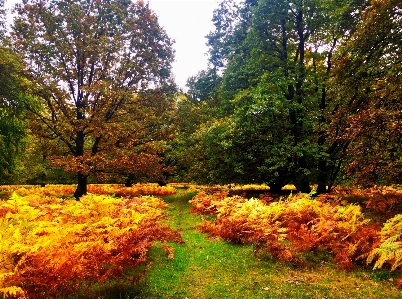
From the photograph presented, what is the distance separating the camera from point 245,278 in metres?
6.68

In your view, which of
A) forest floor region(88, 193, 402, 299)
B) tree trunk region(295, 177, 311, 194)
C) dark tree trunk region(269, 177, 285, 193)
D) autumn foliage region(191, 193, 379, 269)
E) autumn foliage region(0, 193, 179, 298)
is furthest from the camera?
dark tree trunk region(269, 177, 285, 193)

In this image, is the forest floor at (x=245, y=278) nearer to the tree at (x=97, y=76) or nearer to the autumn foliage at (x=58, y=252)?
the autumn foliage at (x=58, y=252)

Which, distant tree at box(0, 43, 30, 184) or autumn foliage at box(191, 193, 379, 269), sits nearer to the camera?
autumn foliage at box(191, 193, 379, 269)

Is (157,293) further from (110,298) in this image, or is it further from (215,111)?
(215,111)

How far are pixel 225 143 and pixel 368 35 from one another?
896 centimetres

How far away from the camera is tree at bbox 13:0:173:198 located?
1745 cm

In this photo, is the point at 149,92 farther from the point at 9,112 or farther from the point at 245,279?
the point at 245,279

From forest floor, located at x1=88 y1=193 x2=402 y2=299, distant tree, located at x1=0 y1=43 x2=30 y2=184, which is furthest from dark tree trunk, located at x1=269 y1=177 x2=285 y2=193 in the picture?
distant tree, located at x1=0 y1=43 x2=30 y2=184

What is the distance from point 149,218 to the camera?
8375 millimetres

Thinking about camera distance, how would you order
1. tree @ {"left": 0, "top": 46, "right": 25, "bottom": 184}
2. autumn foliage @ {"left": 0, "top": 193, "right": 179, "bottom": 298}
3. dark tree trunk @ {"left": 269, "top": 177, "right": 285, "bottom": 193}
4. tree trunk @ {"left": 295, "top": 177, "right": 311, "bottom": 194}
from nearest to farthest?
autumn foliage @ {"left": 0, "top": 193, "right": 179, "bottom": 298}
tree @ {"left": 0, "top": 46, "right": 25, "bottom": 184}
tree trunk @ {"left": 295, "top": 177, "right": 311, "bottom": 194}
dark tree trunk @ {"left": 269, "top": 177, "right": 285, "bottom": 193}

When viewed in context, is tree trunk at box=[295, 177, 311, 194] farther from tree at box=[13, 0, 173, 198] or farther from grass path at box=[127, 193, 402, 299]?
grass path at box=[127, 193, 402, 299]

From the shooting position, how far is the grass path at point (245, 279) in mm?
5859

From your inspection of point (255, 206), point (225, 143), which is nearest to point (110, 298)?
point (255, 206)

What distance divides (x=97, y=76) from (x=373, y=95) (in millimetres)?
15712
